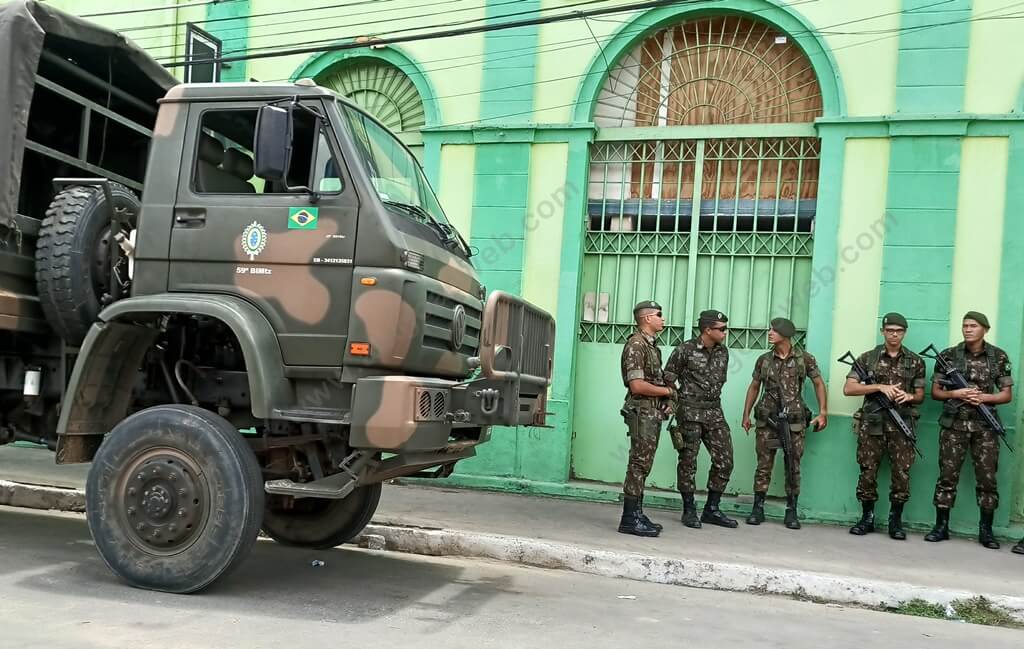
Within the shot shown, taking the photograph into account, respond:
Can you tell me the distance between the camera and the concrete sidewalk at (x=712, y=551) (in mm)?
5531

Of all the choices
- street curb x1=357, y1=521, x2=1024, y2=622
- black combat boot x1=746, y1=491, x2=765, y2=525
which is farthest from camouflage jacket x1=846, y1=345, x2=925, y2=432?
street curb x1=357, y1=521, x2=1024, y2=622

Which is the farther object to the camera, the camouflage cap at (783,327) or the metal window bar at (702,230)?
the metal window bar at (702,230)

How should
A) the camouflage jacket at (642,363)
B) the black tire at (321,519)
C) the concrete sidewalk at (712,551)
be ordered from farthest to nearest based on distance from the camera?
the camouflage jacket at (642,363) → the black tire at (321,519) → the concrete sidewalk at (712,551)

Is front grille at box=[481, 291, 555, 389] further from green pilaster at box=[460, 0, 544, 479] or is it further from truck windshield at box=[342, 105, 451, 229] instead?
green pilaster at box=[460, 0, 544, 479]

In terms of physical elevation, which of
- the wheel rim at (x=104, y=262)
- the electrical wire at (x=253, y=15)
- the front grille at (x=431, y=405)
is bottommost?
the front grille at (x=431, y=405)

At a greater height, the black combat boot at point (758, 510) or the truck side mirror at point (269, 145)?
the truck side mirror at point (269, 145)

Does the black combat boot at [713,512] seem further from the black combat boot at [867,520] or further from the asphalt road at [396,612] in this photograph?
the asphalt road at [396,612]

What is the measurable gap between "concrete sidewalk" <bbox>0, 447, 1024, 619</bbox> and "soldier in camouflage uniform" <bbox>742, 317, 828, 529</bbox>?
0.91ft

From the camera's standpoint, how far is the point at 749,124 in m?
8.16

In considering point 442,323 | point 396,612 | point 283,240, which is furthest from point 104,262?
point 396,612

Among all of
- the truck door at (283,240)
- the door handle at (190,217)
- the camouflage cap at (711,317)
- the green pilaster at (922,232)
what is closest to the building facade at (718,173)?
the green pilaster at (922,232)

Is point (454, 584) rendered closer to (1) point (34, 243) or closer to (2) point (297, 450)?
Result: (2) point (297, 450)

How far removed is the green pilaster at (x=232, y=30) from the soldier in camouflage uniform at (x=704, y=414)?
18.6 feet

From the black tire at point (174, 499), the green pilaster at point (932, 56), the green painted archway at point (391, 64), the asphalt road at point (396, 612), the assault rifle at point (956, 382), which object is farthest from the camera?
the green painted archway at point (391, 64)
